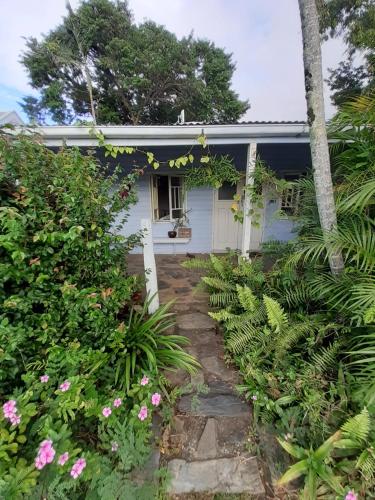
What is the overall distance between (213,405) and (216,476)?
0.49m

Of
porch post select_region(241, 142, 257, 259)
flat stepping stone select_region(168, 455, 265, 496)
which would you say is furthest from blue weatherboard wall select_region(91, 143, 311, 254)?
flat stepping stone select_region(168, 455, 265, 496)

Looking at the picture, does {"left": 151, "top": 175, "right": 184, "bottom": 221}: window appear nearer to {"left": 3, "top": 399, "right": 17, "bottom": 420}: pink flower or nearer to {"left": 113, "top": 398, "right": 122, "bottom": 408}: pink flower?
{"left": 113, "top": 398, "right": 122, "bottom": 408}: pink flower

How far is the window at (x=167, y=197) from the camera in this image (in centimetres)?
573

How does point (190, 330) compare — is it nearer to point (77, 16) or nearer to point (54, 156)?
point (54, 156)

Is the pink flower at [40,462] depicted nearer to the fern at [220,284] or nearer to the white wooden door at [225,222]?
the fern at [220,284]

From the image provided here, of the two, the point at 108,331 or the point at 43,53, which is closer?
the point at 108,331

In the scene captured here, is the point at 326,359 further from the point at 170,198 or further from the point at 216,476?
the point at 170,198

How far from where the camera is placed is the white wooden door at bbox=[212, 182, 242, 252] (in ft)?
18.9

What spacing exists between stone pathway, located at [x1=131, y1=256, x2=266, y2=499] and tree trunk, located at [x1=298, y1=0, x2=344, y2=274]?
1.58 meters

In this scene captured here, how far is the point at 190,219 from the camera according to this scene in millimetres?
5867

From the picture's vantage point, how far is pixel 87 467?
1260 mm

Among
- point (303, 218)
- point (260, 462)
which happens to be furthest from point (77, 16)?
point (260, 462)

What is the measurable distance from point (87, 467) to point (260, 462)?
115cm

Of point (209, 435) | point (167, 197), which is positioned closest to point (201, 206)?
point (167, 197)
